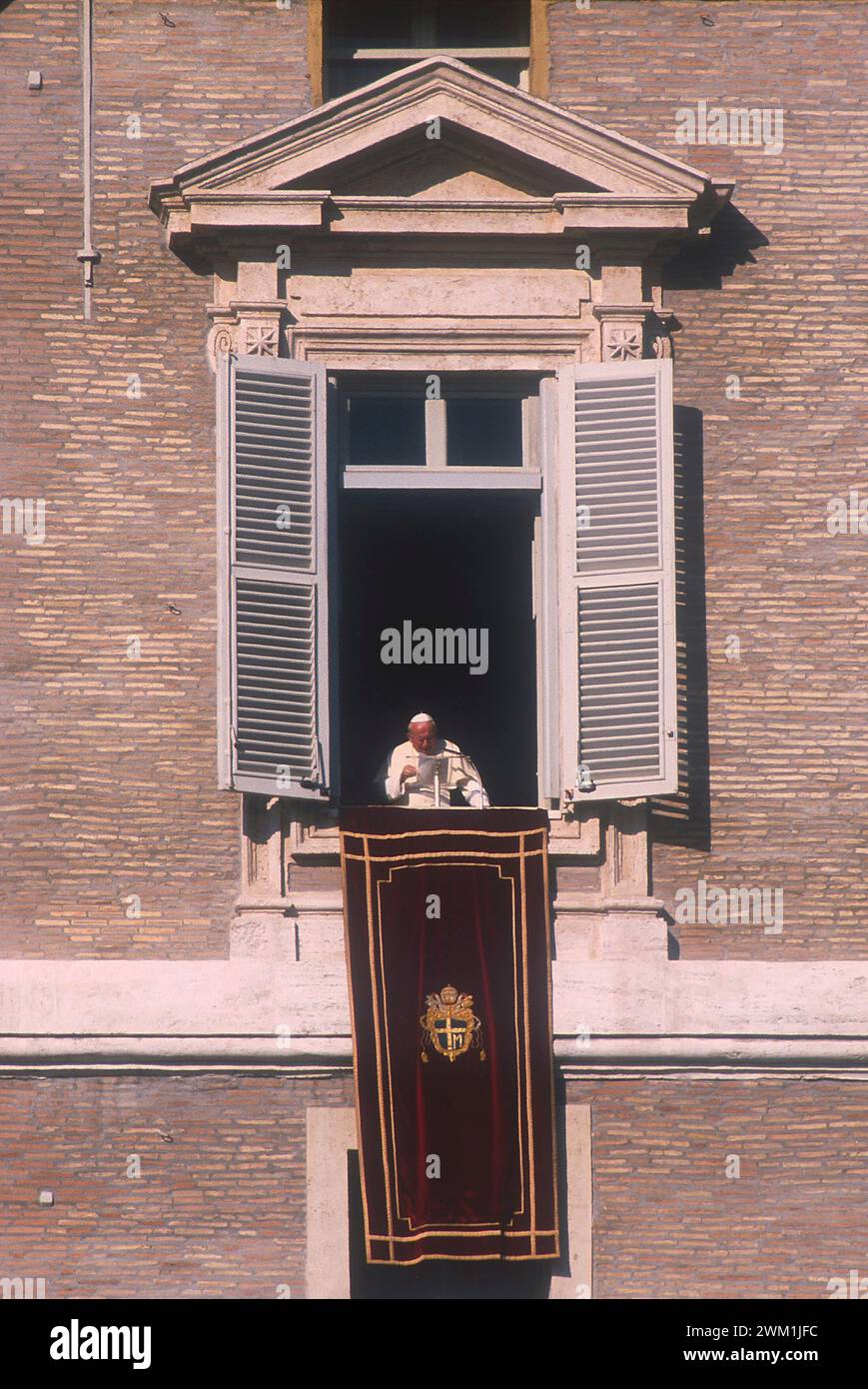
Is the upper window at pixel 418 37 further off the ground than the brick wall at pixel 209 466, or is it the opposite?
the upper window at pixel 418 37

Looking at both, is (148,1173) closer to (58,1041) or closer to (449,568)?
(58,1041)

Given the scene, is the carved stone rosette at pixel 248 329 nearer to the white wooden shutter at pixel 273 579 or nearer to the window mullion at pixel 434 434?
the white wooden shutter at pixel 273 579

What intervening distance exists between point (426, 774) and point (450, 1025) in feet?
4.57

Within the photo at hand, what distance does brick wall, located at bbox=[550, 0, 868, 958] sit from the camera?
16500 millimetres

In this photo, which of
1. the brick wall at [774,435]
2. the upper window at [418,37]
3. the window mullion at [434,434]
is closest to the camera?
the brick wall at [774,435]

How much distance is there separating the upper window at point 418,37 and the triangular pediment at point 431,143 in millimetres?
658

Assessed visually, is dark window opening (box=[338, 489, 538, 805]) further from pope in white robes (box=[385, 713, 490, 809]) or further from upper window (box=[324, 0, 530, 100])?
upper window (box=[324, 0, 530, 100])

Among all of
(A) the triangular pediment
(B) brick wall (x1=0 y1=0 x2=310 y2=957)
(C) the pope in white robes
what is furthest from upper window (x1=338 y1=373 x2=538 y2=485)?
(C) the pope in white robes

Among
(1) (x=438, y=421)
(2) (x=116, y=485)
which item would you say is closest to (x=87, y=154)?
(2) (x=116, y=485)

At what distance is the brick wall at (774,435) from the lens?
650 inches

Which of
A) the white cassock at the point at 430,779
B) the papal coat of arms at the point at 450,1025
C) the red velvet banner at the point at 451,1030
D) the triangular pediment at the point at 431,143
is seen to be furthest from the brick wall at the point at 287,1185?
the triangular pediment at the point at 431,143

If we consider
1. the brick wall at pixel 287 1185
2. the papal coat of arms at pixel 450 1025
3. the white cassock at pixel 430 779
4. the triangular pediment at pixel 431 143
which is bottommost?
the brick wall at pixel 287 1185

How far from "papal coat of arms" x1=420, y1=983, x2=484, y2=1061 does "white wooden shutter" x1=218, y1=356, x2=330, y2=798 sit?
123cm

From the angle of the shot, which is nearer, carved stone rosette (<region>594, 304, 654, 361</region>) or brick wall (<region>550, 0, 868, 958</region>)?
brick wall (<region>550, 0, 868, 958</region>)
